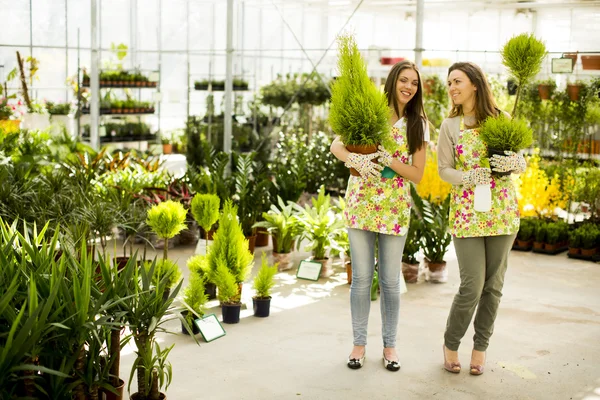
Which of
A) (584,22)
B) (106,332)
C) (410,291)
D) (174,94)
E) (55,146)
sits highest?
(584,22)

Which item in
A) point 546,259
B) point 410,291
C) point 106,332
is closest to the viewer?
point 106,332

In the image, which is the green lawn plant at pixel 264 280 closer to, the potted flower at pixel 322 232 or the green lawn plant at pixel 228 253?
the green lawn plant at pixel 228 253

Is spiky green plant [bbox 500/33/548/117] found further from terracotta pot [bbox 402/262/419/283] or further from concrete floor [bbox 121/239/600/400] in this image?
terracotta pot [bbox 402/262/419/283]

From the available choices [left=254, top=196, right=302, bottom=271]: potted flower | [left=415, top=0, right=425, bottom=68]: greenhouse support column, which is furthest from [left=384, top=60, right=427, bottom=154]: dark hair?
[left=415, top=0, right=425, bottom=68]: greenhouse support column

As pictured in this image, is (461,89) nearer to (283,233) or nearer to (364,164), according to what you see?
(364,164)

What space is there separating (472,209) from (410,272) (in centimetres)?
218

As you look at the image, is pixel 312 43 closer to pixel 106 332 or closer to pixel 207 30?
pixel 207 30

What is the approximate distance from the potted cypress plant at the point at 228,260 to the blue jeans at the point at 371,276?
3.28ft

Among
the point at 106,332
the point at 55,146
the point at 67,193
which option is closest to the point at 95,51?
the point at 55,146

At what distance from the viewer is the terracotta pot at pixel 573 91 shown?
A: 7.31 m

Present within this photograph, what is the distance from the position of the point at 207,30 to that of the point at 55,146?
7.34 m

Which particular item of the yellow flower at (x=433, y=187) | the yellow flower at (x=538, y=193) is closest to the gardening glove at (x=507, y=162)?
the yellow flower at (x=433, y=187)

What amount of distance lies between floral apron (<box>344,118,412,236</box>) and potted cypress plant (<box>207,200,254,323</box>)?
1.01m

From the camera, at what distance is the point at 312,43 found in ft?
54.8
